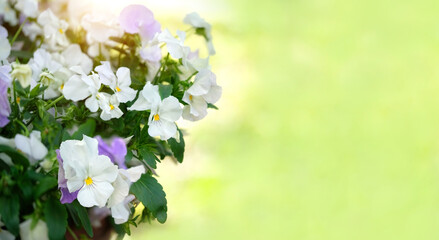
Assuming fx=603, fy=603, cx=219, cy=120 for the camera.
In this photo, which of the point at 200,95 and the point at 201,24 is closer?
the point at 200,95

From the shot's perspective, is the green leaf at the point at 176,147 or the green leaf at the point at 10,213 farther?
the green leaf at the point at 176,147

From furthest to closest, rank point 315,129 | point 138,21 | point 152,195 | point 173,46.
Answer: point 315,129 < point 138,21 < point 173,46 < point 152,195

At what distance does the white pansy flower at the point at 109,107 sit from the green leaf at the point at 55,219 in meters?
0.15

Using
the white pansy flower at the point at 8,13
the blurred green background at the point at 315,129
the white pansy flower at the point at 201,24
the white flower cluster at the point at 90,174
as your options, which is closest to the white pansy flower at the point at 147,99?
the white flower cluster at the point at 90,174

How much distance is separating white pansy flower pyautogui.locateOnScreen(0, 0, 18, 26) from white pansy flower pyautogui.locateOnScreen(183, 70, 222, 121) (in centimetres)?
41

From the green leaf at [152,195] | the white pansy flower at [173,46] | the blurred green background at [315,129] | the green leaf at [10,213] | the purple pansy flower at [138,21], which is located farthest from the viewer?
the blurred green background at [315,129]

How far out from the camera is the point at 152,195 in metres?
0.77

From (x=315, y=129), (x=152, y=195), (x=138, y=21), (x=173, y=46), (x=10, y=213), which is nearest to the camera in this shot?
(x=10, y=213)

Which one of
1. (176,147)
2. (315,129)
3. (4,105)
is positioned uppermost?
(4,105)

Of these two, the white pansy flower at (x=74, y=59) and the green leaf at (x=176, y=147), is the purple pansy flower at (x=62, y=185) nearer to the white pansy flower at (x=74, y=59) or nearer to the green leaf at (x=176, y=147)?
the green leaf at (x=176, y=147)

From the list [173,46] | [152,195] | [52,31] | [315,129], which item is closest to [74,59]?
[52,31]

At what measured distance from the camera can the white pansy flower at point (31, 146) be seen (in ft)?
2.20

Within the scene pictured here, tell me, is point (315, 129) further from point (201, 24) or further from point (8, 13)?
point (8, 13)

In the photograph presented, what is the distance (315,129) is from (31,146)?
167cm
